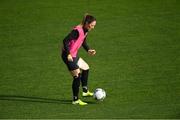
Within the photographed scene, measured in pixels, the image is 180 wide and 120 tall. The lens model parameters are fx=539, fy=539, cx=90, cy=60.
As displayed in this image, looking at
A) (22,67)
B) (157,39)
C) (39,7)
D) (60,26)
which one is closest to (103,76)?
(22,67)

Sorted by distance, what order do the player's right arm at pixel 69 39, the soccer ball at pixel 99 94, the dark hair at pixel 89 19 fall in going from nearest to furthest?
1. the player's right arm at pixel 69 39
2. the dark hair at pixel 89 19
3. the soccer ball at pixel 99 94

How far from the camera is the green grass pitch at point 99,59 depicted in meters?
12.8

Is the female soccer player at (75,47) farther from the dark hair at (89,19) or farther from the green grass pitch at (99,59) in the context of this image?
the green grass pitch at (99,59)

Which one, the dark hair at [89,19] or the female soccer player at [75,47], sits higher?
the dark hair at [89,19]

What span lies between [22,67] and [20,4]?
7612 millimetres

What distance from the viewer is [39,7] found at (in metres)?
22.4

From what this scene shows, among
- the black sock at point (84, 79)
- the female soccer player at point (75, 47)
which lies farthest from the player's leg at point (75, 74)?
the black sock at point (84, 79)

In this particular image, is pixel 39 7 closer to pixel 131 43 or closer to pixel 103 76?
pixel 131 43

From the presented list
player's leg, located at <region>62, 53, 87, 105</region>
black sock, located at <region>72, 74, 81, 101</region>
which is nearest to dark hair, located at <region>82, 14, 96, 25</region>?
player's leg, located at <region>62, 53, 87, 105</region>

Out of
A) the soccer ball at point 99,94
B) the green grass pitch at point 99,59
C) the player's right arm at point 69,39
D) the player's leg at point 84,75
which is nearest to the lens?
the player's right arm at point 69,39

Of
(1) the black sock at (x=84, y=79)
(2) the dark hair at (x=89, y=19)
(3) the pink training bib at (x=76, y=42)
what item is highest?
(2) the dark hair at (x=89, y=19)

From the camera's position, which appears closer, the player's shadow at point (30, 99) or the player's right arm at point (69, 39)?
the player's right arm at point (69, 39)

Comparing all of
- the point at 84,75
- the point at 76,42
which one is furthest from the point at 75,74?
the point at 76,42

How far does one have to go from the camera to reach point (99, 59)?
16484 mm
